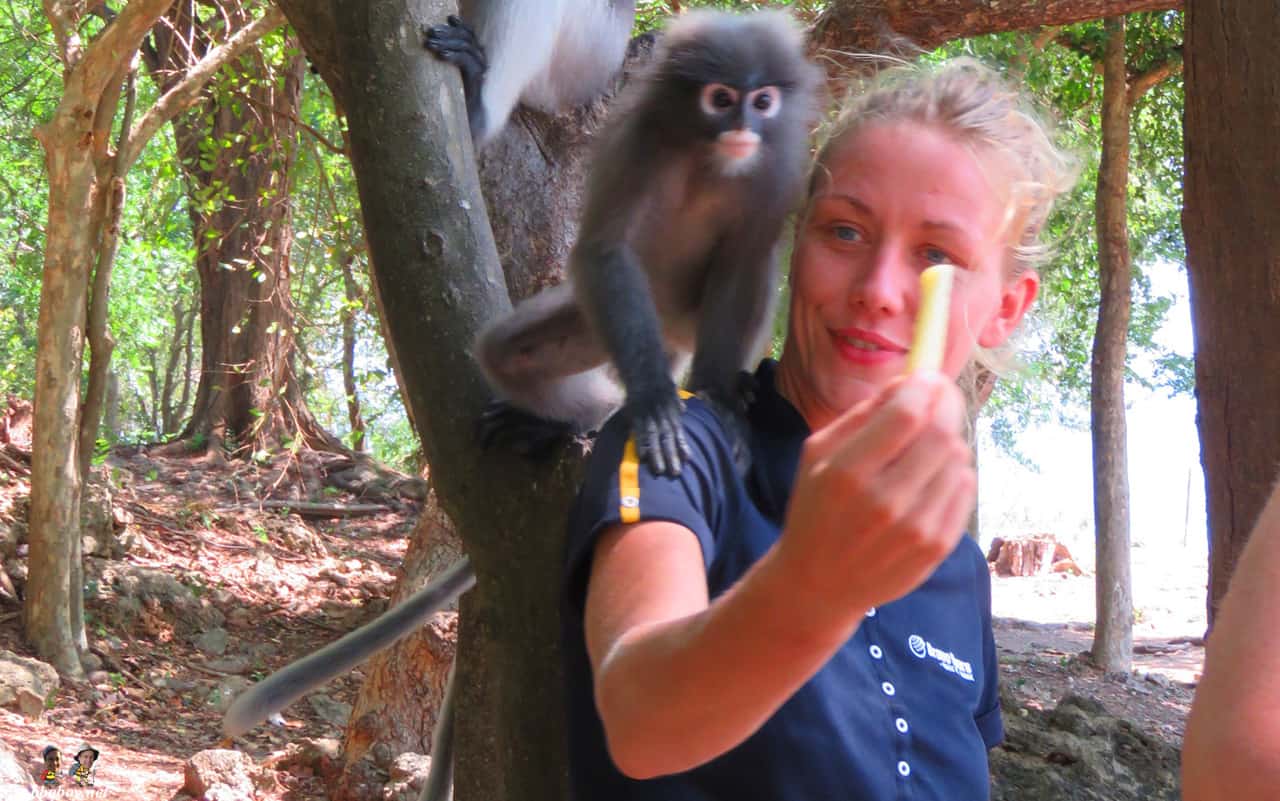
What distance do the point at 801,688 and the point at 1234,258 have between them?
1907 millimetres

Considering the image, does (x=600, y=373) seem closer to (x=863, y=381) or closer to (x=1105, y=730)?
(x=863, y=381)

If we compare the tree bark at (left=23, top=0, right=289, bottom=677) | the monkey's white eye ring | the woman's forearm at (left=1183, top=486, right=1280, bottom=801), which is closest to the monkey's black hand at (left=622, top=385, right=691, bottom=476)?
the woman's forearm at (left=1183, top=486, right=1280, bottom=801)

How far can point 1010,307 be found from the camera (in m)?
1.45

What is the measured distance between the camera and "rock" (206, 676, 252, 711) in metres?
5.78

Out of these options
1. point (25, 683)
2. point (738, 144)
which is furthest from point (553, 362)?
point (25, 683)

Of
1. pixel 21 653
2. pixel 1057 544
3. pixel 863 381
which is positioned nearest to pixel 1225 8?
pixel 863 381

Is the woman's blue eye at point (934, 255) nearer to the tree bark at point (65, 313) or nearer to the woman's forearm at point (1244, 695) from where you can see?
the woman's forearm at point (1244, 695)

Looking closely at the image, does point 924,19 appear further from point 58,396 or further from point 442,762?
point 58,396

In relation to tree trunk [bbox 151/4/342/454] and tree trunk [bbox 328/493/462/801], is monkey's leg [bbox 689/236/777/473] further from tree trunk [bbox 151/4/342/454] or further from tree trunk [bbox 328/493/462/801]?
tree trunk [bbox 151/4/342/454]

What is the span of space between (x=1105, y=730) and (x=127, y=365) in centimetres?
1758

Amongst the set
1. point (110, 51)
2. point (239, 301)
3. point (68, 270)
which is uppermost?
point (239, 301)

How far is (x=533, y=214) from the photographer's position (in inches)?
108

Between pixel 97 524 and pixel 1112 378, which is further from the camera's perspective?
pixel 1112 378

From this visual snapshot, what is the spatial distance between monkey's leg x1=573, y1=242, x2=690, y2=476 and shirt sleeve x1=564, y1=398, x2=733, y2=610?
322mm
